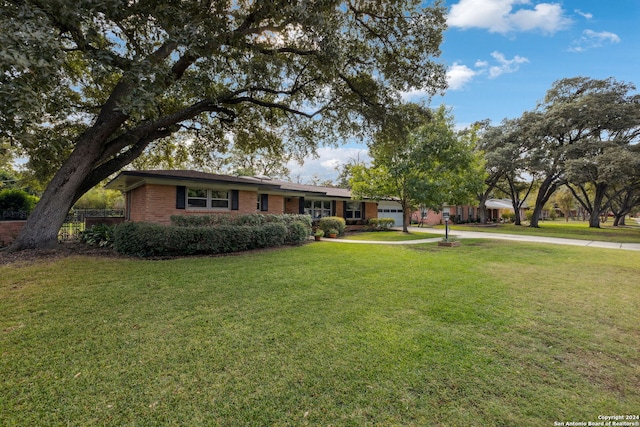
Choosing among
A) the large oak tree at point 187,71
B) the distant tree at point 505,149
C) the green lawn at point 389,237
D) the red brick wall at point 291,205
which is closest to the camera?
the large oak tree at point 187,71

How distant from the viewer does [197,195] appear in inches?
534

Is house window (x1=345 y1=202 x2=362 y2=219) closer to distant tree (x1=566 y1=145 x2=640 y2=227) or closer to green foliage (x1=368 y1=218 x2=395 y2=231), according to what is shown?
green foliage (x1=368 y1=218 x2=395 y2=231)

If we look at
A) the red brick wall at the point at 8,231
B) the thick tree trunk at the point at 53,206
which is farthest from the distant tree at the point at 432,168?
the red brick wall at the point at 8,231

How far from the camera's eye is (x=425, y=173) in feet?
55.8

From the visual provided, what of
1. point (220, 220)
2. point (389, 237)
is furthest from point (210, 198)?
point (389, 237)

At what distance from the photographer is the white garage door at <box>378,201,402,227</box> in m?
26.7

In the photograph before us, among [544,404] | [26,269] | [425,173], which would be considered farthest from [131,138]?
[425,173]

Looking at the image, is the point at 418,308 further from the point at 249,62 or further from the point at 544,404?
the point at 249,62

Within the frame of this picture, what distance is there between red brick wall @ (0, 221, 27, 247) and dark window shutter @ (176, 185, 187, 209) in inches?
242

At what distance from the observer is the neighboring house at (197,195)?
12.3m

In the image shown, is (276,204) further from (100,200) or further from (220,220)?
(100,200)

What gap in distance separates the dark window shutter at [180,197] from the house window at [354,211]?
41.8ft

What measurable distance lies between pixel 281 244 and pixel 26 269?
7.71m

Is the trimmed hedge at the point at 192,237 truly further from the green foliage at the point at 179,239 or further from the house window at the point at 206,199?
the house window at the point at 206,199
